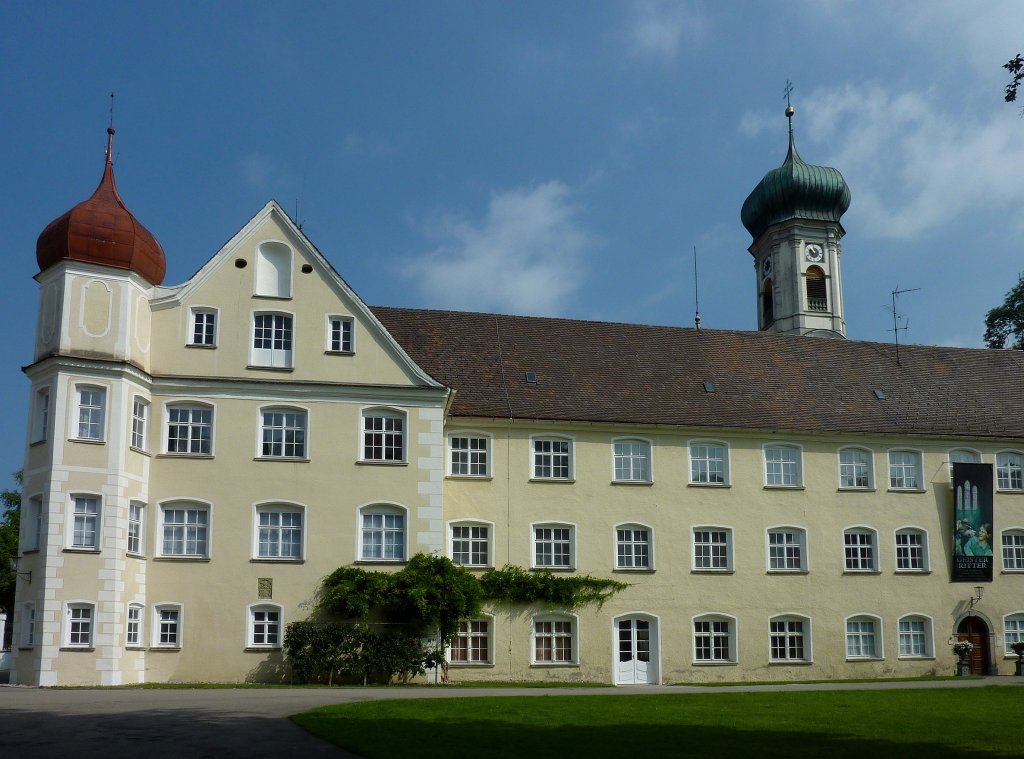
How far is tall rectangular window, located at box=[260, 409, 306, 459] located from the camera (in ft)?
105

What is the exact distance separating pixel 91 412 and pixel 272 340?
5227mm

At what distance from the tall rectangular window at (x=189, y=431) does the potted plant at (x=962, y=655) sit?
2365cm

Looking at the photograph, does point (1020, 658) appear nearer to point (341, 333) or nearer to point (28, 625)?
point (341, 333)

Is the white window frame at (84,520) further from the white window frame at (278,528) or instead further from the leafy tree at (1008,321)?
the leafy tree at (1008,321)

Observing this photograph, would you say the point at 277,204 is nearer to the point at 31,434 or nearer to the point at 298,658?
the point at 31,434

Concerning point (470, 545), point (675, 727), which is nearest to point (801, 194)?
point (470, 545)

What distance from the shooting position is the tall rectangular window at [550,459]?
35500 mm

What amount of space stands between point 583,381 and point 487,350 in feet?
10.7

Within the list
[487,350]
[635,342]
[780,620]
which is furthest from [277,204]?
[780,620]

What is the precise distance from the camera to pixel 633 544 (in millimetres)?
35688

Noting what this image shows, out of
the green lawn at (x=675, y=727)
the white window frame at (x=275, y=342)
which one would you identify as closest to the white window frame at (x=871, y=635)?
the green lawn at (x=675, y=727)

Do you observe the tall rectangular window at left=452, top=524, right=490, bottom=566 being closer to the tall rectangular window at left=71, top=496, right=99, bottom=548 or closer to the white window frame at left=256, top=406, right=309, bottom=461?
the white window frame at left=256, top=406, right=309, bottom=461

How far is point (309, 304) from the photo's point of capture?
108 ft

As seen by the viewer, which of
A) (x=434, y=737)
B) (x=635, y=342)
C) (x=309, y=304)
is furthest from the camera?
(x=635, y=342)
